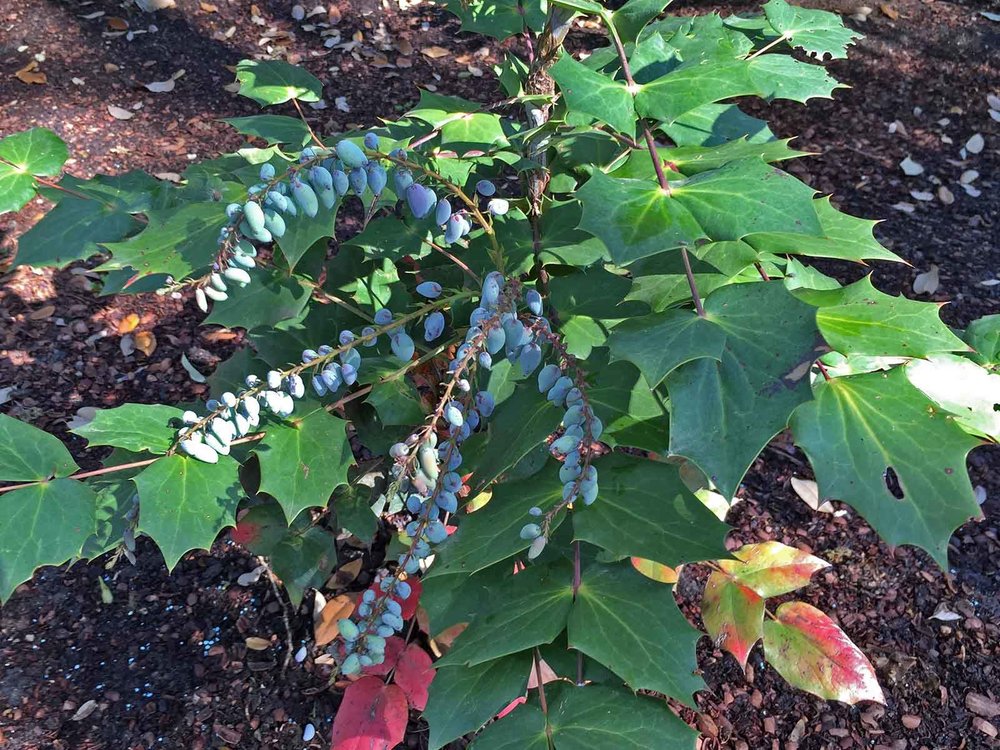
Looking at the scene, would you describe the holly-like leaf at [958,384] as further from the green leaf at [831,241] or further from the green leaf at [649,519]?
the green leaf at [649,519]

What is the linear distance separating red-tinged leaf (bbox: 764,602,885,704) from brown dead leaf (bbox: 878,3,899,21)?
3279 millimetres

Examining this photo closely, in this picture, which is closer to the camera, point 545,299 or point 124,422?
point 124,422

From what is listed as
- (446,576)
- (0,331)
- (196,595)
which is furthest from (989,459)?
(0,331)

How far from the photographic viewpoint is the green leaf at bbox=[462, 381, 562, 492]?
1.05 metres

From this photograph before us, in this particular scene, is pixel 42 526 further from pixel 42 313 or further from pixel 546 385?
pixel 42 313

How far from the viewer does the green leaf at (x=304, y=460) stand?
1.21 m

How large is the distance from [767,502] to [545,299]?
115cm

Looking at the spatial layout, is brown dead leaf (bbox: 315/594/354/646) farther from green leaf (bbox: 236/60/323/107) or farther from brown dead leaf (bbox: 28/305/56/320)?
brown dead leaf (bbox: 28/305/56/320)

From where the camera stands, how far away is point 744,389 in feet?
2.91

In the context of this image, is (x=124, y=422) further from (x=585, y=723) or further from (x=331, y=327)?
(x=585, y=723)

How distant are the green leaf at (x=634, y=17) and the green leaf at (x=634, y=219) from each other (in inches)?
9.8

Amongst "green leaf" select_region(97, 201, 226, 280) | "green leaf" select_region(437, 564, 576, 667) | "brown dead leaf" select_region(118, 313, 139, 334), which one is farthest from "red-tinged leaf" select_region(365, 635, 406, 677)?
"brown dead leaf" select_region(118, 313, 139, 334)

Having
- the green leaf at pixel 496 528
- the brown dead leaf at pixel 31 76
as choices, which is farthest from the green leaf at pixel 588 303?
the brown dead leaf at pixel 31 76

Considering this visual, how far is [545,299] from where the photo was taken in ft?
4.36
